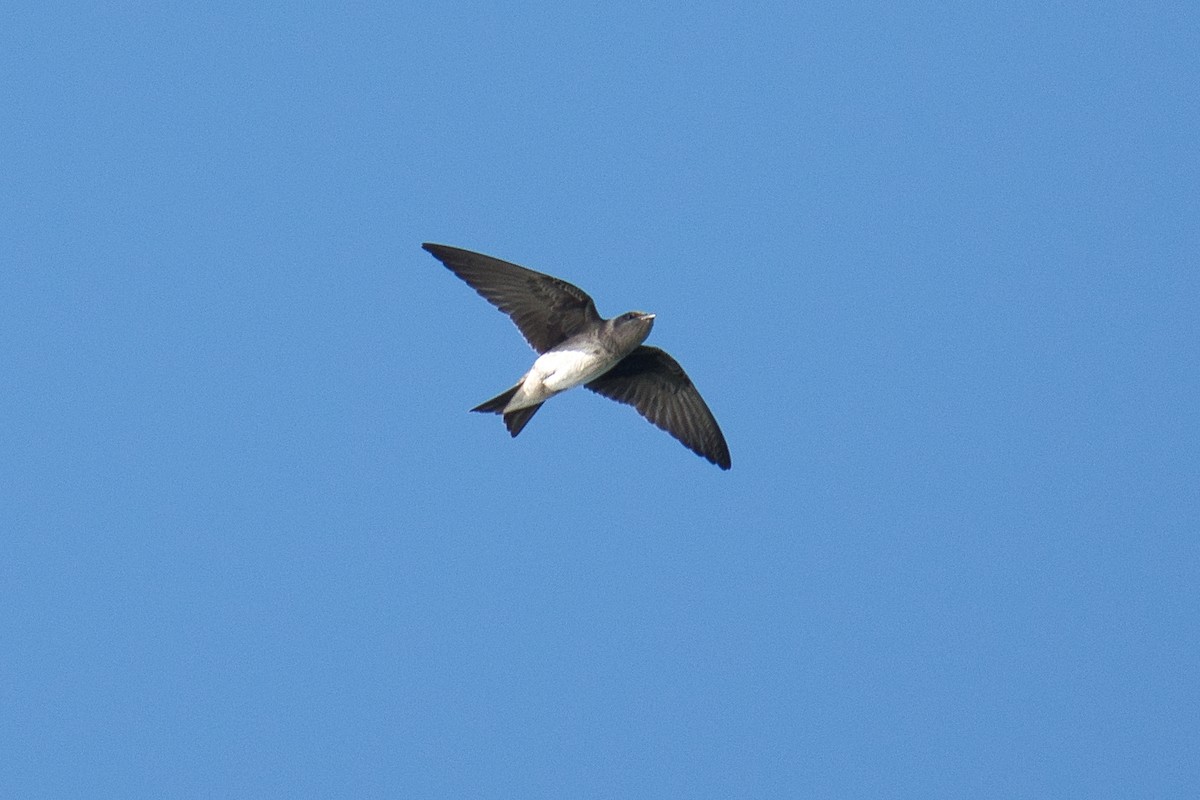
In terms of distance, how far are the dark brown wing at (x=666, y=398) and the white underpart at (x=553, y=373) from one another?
701 mm

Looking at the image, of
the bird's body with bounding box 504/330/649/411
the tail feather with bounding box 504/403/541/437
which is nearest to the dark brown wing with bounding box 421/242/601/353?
the bird's body with bounding box 504/330/649/411

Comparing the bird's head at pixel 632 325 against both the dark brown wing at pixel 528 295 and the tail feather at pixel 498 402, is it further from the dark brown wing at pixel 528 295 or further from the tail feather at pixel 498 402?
the tail feather at pixel 498 402

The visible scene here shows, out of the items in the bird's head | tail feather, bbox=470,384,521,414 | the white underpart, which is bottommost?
tail feather, bbox=470,384,521,414

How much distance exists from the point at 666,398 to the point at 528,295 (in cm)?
104

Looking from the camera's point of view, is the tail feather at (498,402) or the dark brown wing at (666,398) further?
the dark brown wing at (666,398)

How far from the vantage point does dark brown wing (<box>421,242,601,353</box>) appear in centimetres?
891

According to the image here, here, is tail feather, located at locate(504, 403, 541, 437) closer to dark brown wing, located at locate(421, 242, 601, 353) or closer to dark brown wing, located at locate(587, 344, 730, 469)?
dark brown wing, located at locate(421, 242, 601, 353)

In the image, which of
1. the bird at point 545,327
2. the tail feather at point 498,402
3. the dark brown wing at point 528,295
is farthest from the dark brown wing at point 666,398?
the tail feather at point 498,402

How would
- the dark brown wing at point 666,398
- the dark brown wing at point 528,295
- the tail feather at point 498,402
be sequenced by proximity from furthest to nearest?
the dark brown wing at point 666,398 → the dark brown wing at point 528,295 → the tail feather at point 498,402

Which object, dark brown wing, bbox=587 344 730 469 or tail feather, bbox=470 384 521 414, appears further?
dark brown wing, bbox=587 344 730 469

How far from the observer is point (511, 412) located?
8.92 m

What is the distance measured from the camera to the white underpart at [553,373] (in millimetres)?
8820

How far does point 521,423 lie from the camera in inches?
354

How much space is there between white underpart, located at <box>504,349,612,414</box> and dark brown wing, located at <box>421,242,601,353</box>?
157mm
